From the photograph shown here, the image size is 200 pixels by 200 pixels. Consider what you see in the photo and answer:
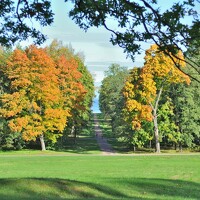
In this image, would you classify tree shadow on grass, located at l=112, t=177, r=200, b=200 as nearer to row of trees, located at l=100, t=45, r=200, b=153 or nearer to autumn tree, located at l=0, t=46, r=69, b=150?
row of trees, located at l=100, t=45, r=200, b=153

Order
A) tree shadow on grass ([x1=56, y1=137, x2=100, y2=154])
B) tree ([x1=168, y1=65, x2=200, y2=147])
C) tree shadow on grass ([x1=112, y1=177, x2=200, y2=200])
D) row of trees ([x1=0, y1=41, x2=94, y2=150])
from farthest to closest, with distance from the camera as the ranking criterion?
tree shadow on grass ([x1=56, y1=137, x2=100, y2=154]) < row of trees ([x1=0, y1=41, x2=94, y2=150]) < tree ([x1=168, y1=65, x2=200, y2=147]) < tree shadow on grass ([x1=112, y1=177, x2=200, y2=200])

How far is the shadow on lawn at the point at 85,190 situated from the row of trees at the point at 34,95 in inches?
1015

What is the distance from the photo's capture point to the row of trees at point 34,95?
38250 mm

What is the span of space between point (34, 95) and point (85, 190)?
92.4 feet

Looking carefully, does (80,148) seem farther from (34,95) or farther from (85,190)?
(85,190)

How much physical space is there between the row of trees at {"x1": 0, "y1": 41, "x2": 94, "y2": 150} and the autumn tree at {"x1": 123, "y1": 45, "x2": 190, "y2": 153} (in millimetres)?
7054

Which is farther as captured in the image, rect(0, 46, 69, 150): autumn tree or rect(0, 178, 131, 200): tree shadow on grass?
rect(0, 46, 69, 150): autumn tree

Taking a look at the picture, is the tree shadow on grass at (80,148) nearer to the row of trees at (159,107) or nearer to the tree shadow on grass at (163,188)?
the row of trees at (159,107)

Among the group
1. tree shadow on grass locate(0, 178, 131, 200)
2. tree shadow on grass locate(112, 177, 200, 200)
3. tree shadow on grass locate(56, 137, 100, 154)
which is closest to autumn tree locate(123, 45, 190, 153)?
tree shadow on grass locate(56, 137, 100, 154)

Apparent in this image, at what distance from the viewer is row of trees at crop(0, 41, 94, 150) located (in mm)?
38250

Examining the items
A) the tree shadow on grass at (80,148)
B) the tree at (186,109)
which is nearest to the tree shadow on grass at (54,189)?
the tree at (186,109)

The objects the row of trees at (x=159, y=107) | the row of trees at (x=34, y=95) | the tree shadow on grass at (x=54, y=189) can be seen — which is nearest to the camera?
the tree shadow on grass at (x=54, y=189)

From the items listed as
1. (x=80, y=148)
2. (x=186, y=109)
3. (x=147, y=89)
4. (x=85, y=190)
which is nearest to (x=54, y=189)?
(x=85, y=190)

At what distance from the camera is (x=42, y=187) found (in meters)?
12.0
